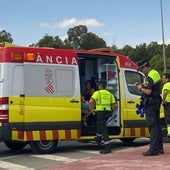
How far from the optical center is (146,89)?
392 inches

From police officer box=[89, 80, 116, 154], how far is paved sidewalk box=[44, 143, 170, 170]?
1260 millimetres

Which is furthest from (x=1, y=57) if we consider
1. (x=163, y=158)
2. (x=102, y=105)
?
(x=163, y=158)

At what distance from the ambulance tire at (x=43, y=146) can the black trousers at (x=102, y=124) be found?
1.10m

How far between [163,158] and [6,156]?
13.3 ft

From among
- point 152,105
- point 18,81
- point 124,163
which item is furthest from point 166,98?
point 124,163

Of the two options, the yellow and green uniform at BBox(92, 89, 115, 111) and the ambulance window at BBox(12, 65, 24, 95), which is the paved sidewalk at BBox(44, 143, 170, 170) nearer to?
the yellow and green uniform at BBox(92, 89, 115, 111)

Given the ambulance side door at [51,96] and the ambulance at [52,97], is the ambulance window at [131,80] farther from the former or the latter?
the ambulance side door at [51,96]

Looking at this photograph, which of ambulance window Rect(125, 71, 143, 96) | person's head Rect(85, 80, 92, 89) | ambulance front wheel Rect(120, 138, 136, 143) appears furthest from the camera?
ambulance front wheel Rect(120, 138, 136, 143)

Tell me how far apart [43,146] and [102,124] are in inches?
58.7

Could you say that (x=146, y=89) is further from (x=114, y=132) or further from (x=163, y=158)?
(x=114, y=132)

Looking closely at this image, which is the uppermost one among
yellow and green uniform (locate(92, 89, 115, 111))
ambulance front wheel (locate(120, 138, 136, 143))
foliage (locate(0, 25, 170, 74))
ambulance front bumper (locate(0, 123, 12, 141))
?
foliage (locate(0, 25, 170, 74))

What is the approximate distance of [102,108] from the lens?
12.0 meters

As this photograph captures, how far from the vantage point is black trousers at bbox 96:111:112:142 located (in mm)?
11836

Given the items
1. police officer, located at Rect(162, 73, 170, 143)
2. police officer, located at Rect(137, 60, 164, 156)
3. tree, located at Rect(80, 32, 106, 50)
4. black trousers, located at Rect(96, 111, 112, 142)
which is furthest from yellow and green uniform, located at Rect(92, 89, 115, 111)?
tree, located at Rect(80, 32, 106, 50)
